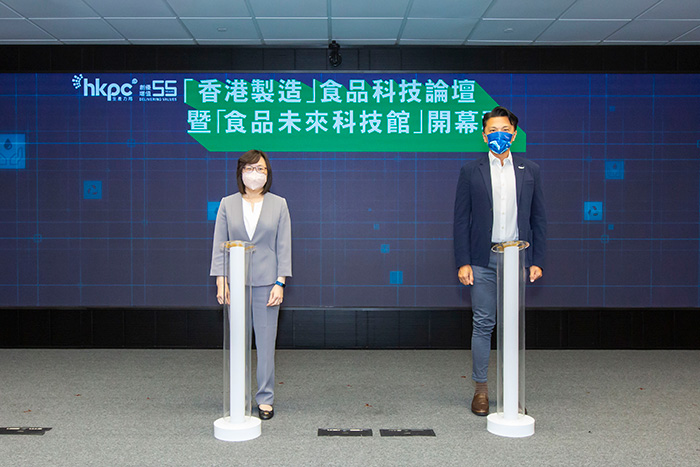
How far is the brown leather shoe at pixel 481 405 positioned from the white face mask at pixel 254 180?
60.5 inches

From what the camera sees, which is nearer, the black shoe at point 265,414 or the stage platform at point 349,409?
the stage platform at point 349,409

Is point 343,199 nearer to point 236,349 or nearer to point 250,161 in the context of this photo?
point 250,161

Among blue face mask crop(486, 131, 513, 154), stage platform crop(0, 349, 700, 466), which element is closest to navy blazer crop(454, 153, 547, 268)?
blue face mask crop(486, 131, 513, 154)

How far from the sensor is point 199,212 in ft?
15.7

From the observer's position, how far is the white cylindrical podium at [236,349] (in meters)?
2.67

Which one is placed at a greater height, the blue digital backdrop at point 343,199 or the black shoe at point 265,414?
the blue digital backdrop at point 343,199

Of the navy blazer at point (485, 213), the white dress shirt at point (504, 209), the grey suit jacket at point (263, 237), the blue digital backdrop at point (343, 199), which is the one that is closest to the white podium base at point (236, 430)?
the grey suit jacket at point (263, 237)

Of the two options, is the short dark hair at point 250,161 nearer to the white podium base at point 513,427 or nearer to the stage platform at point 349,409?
the stage platform at point 349,409

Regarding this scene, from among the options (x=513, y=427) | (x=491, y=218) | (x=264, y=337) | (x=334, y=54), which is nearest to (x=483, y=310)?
(x=491, y=218)

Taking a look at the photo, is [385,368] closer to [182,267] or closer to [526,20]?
[182,267]

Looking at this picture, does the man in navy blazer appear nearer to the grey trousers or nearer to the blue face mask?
the blue face mask

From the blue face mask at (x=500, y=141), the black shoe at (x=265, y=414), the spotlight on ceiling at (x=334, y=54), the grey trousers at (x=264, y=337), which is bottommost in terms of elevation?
the black shoe at (x=265, y=414)

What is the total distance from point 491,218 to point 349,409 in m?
1.24

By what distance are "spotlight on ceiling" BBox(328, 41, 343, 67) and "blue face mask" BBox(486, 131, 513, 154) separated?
207 centimetres
